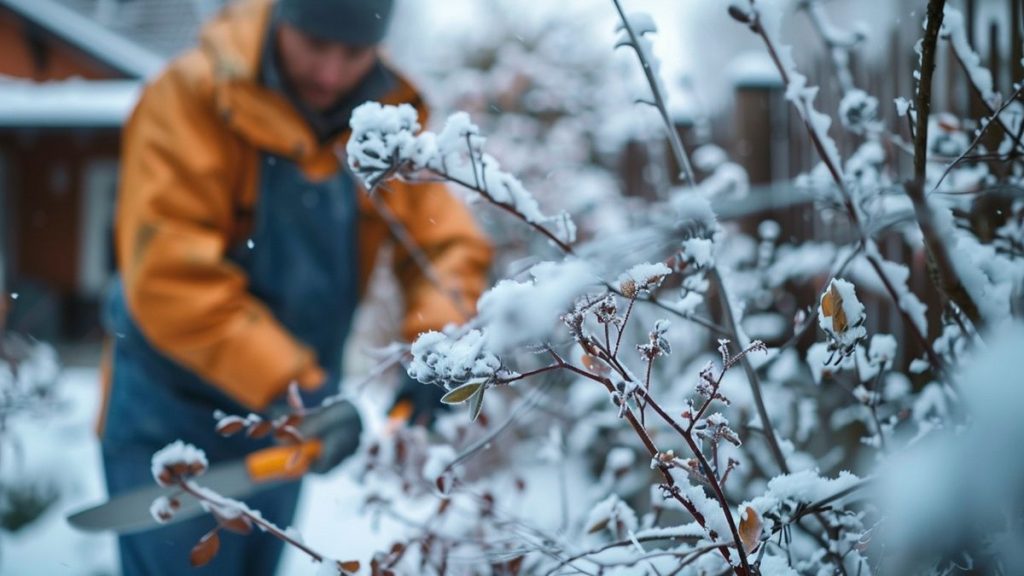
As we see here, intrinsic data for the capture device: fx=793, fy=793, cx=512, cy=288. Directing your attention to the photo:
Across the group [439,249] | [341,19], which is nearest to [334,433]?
[439,249]

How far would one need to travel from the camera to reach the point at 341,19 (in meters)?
1.95

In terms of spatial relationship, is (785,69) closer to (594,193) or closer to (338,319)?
(338,319)

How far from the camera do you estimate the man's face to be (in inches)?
81.3

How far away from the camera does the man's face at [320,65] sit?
206cm

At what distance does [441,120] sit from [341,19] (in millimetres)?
5072

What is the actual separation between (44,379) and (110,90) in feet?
32.1

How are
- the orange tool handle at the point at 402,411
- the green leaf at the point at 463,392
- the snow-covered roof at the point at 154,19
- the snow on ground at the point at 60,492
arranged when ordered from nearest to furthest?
1. the green leaf at the point at 463,392
2. the orange tool handle at the point at 402,411
3. the snow on ground at the point at 60,492
4. the snow-covered roof at the point at 154,19

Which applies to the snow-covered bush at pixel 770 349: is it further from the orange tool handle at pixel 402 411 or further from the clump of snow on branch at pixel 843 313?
the orange tool handle at pixel 402 411

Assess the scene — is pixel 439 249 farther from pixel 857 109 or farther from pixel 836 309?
pixel 836 309

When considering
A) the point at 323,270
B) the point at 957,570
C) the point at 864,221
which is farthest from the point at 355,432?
the point at 957,570

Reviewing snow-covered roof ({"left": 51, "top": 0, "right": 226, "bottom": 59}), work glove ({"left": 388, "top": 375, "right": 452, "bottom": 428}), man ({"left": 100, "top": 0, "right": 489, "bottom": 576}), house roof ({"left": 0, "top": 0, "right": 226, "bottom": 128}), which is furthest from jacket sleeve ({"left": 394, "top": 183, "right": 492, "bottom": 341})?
snow-covered roof ({"left": 51, "top": 0, "right": 226, "bottom": 59})

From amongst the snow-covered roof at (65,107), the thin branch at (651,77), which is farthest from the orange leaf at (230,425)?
the snow-covered roof at (65,107)

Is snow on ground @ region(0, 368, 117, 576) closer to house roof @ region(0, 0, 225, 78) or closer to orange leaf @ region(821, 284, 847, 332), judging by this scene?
orange leaf @ region(821, 284, 847, 332)

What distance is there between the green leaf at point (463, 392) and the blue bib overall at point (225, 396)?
1.43 m
